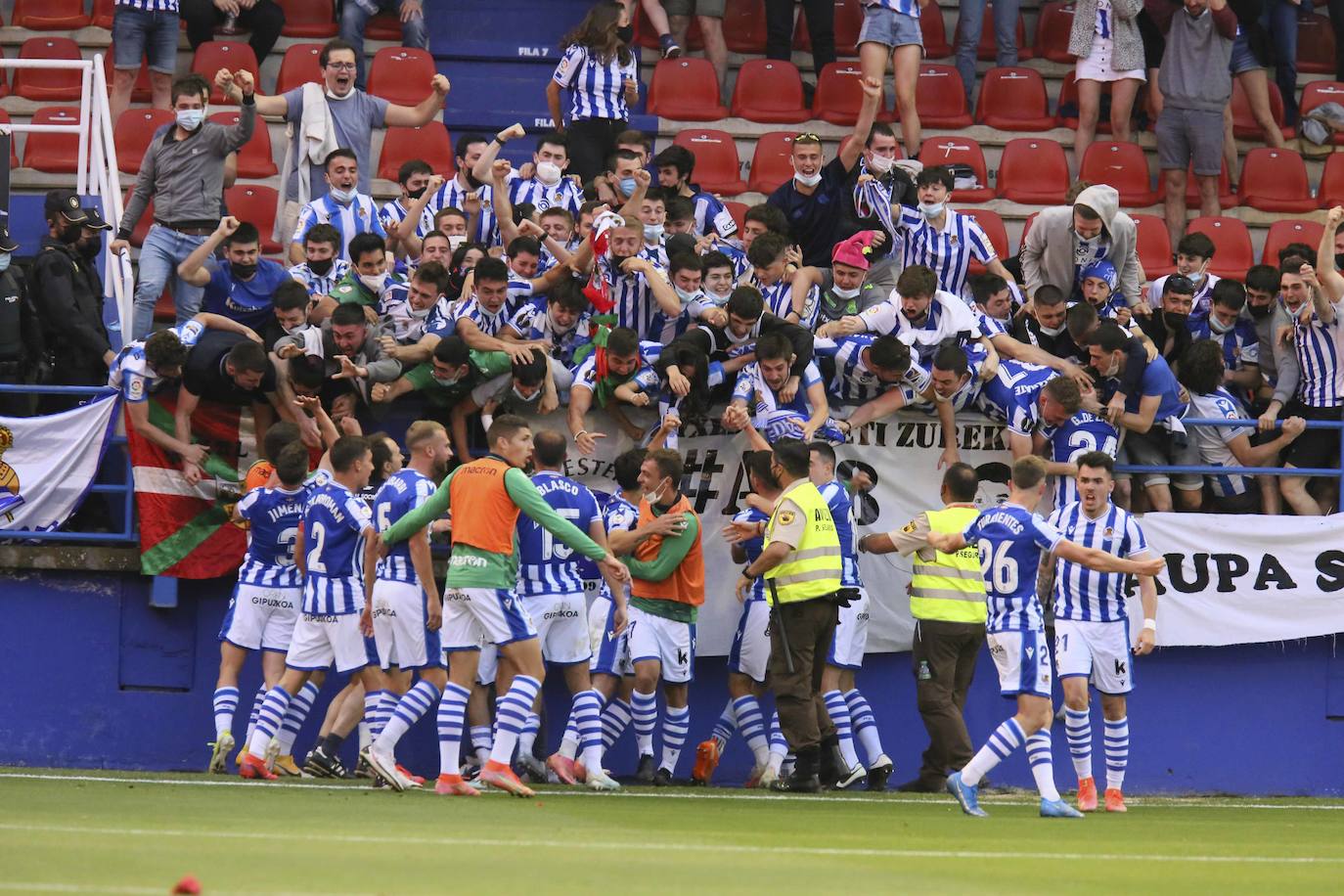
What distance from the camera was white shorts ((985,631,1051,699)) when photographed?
1113cm

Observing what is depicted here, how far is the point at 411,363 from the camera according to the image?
1323cm

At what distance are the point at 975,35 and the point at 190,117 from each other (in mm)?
8064

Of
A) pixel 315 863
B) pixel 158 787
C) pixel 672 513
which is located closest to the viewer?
pixel 315 863

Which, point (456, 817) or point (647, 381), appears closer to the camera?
point (456, 817)

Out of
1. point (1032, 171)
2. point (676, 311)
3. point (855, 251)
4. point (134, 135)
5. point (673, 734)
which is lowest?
point (673, 734)

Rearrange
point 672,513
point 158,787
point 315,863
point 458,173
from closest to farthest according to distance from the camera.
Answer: point 315,863 → point 158,787 → point 672,513 → point 458,173

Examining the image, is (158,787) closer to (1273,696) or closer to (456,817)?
(456,817)

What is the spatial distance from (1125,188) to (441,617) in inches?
372

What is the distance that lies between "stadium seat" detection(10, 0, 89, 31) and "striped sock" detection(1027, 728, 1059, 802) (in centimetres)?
1205

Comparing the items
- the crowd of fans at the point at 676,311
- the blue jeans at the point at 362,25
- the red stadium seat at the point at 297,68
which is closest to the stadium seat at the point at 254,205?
the crowd of fans at the point at 676,311

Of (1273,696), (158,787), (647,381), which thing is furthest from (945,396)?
(158,787)

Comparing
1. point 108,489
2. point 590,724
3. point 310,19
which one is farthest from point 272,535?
point 310,19

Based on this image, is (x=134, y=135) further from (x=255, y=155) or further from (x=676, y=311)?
(x=676, y=311)

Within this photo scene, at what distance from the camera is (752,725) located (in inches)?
516
